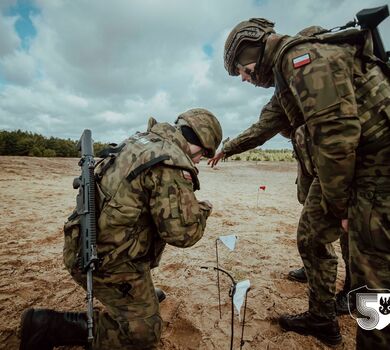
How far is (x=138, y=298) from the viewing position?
2.01m

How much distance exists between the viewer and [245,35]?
2.09 meters

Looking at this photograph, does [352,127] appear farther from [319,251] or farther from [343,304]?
[343,304]

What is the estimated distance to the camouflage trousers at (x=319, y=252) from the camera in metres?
2.24

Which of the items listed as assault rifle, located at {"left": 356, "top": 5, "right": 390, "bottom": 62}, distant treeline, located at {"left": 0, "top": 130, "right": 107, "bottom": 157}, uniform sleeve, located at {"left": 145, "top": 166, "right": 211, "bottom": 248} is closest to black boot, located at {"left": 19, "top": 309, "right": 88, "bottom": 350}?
uniform sleeve, located at {"left": 145, "top": 166, "right": 211, "bottom": 248}

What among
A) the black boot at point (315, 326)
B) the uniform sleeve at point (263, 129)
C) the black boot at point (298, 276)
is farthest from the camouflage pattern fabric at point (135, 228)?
the black boot at point (298, 276)

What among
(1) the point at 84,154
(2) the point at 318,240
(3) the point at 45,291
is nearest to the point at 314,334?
(2) the point at 318,240

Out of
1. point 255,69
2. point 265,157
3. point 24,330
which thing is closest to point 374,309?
point 255,69

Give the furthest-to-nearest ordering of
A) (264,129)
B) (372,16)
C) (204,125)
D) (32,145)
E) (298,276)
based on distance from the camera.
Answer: (32,145), (298,276), (264,129), (204,125), (372,16)

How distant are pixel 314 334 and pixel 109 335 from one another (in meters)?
1.66

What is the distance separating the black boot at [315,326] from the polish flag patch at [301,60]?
1994 millimetres

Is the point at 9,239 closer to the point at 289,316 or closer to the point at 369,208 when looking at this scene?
the point at 289,316

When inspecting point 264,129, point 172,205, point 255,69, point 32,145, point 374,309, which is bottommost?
point 374,309

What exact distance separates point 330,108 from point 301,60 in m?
0.35

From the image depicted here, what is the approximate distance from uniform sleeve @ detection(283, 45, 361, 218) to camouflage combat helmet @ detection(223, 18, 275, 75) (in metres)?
0.50
